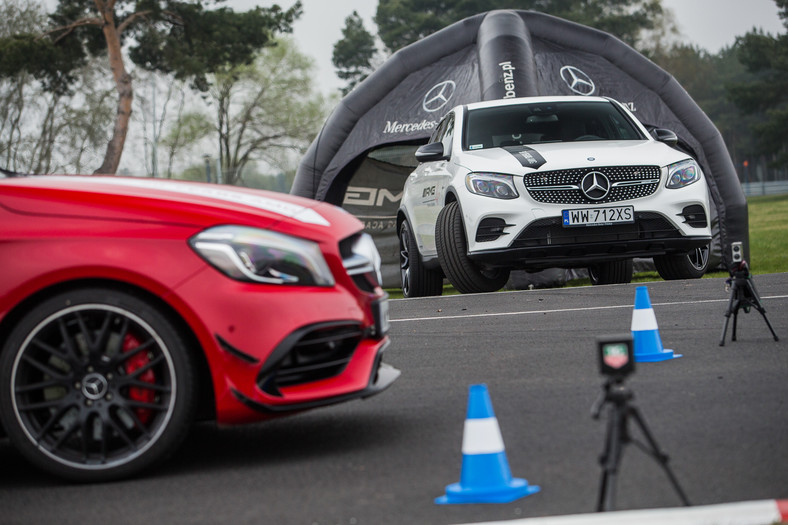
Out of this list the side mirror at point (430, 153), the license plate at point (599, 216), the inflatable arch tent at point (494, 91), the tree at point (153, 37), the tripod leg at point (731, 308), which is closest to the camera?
the tripod leg at point (731, 308)

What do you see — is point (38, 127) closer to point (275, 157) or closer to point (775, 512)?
point (275, 157)

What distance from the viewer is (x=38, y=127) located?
4875cm

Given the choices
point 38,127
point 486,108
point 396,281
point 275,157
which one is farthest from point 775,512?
point 275,157

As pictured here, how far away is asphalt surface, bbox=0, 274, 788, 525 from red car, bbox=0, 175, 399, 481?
9.3 inches

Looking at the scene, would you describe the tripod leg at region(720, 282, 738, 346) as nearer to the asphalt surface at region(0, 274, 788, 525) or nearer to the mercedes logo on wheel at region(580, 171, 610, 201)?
the asphalt surface at region(0, 274, 788, 525)

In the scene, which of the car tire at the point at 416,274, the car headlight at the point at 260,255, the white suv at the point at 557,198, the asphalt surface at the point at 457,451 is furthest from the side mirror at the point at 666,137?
the car headlight at the point at 260,255

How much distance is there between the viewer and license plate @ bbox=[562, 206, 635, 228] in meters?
10.6

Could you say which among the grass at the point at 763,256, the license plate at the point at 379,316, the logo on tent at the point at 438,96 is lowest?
the grass at the point at 763,256

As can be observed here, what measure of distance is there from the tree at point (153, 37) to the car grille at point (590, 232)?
980 inches

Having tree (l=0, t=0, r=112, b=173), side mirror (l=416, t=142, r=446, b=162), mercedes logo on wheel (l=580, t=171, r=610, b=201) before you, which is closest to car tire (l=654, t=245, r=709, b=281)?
mercedes logo on wheel (l=580, t=171, r=610, b=201)

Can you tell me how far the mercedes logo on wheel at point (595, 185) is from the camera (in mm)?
10641

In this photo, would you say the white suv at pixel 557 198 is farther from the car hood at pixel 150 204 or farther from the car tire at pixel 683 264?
the car hood at pixel 150 204

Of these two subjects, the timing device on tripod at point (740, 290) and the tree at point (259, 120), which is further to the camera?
the tree at point (259, 120)

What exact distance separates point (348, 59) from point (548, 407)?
223ft
